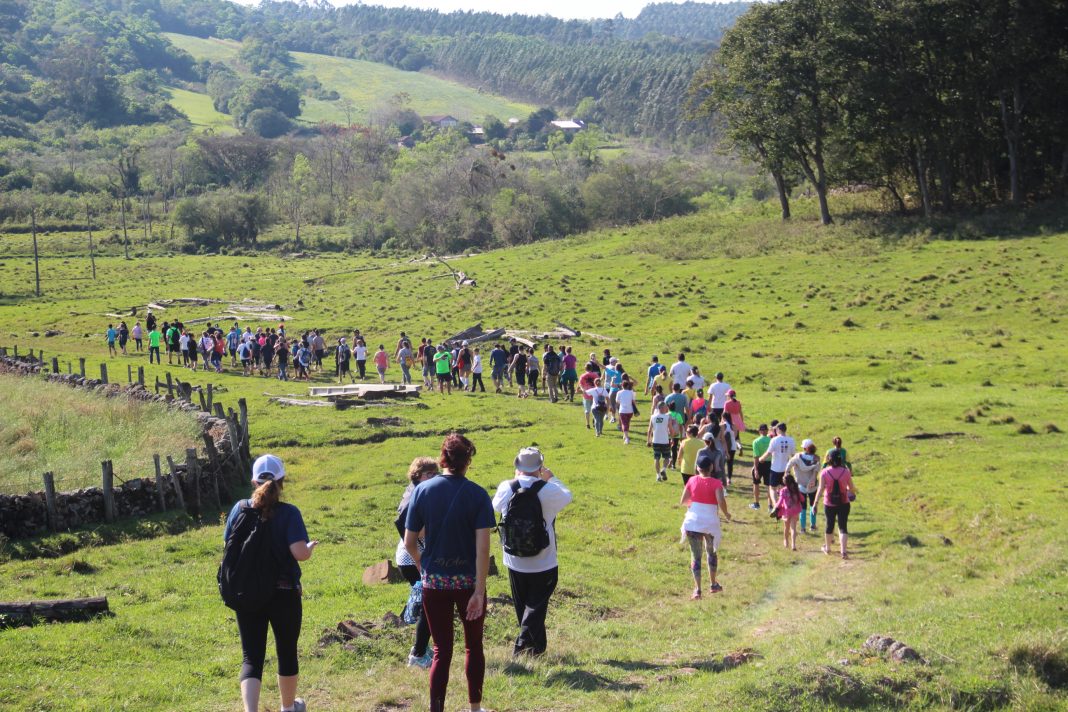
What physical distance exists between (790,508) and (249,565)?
12.2 m

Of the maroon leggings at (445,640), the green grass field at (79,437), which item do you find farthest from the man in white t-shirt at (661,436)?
the maroon leggings at (445,640)

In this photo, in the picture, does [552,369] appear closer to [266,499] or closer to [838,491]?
[838,491]

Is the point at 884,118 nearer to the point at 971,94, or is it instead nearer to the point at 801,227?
the point at 971,94

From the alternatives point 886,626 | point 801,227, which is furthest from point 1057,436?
point 801,227

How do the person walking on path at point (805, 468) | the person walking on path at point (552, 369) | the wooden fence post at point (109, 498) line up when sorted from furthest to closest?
1. the person walking on path at point (552, 369)
2. the person walking on path at point (805, 468)
3. the wooden fence post at point (109, 498)

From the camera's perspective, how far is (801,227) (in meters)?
63.5

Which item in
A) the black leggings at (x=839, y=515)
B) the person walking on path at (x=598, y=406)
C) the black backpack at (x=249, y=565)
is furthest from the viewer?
the person walking on path at (x=598, y=406)

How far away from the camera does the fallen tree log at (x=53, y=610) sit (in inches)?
476

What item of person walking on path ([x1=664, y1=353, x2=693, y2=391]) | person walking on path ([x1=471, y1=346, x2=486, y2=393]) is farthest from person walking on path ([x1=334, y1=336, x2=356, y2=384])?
person walking on path ([x1=664, y1=353, x2=693, y2=391])

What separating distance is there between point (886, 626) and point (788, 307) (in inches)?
1482

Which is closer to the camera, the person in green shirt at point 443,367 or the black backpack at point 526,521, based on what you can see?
the black backpack at point 526,521

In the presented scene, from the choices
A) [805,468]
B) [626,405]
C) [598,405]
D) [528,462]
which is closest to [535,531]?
[528,462]

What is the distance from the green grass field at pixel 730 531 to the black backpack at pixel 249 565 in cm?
165

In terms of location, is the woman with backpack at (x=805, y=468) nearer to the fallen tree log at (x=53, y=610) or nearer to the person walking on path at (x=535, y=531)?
the person walking on path at (x=535, y=531)
